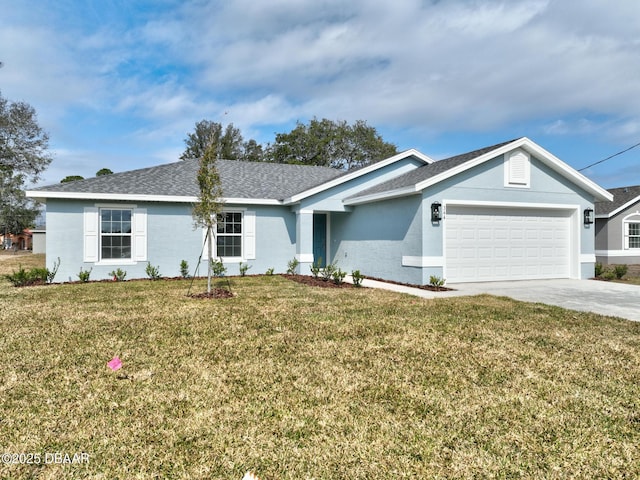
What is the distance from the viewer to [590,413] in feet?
10.9

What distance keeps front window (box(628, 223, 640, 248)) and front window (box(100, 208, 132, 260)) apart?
24134mm

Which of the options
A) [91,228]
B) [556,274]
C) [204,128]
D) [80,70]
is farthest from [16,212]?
[556,274]

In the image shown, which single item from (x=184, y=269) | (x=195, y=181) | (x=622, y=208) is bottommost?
(x=184, y=269)

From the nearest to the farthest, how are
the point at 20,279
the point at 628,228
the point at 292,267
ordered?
the point at 20,279 < the point at 292,267 < the point at 628,228

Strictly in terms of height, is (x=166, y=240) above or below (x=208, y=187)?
below

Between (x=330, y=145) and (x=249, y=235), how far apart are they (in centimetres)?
2764

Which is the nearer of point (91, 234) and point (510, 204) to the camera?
point (510, 204)

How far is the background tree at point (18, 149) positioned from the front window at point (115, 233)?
25.8 metres

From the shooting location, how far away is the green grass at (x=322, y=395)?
2607 millimetres

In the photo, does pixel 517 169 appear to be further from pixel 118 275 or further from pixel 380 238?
pixel 118 275

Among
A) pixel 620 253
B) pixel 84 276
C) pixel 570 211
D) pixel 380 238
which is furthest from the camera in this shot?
pixel 620 253

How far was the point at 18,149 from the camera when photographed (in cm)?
3219

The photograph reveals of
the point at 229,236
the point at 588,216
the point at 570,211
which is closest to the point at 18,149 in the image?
the point at 229,236

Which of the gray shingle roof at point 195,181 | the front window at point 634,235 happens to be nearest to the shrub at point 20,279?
the gray shingle roof at point 195,181
